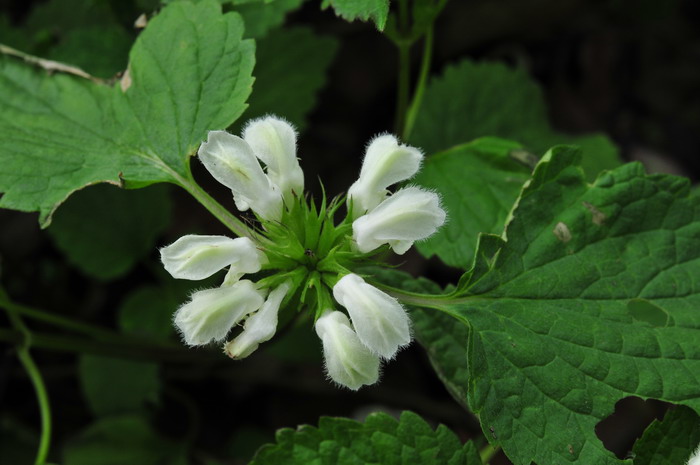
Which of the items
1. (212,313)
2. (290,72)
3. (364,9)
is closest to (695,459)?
(212,313)

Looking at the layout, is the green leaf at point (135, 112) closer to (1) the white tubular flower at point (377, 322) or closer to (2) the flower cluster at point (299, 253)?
(2) the flower cluster at point (299, 253)

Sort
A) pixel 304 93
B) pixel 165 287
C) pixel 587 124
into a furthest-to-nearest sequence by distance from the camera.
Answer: pixel 587 124, pixel 165 287, pixel 304 93

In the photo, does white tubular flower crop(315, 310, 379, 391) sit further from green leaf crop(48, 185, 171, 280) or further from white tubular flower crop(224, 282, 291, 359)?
green leaf crop(48, 185, 171, 280)

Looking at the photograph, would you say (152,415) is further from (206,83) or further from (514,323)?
(514,323)

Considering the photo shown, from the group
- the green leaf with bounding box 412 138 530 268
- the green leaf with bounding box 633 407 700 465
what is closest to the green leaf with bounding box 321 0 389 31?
the green leaf with bounding box 412 138 530 268

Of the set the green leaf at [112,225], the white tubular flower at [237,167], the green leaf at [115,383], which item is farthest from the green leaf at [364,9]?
the green leaf at [115,383]

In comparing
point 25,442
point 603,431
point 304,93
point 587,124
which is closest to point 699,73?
point 587,124

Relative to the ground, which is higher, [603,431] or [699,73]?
[699,73]
